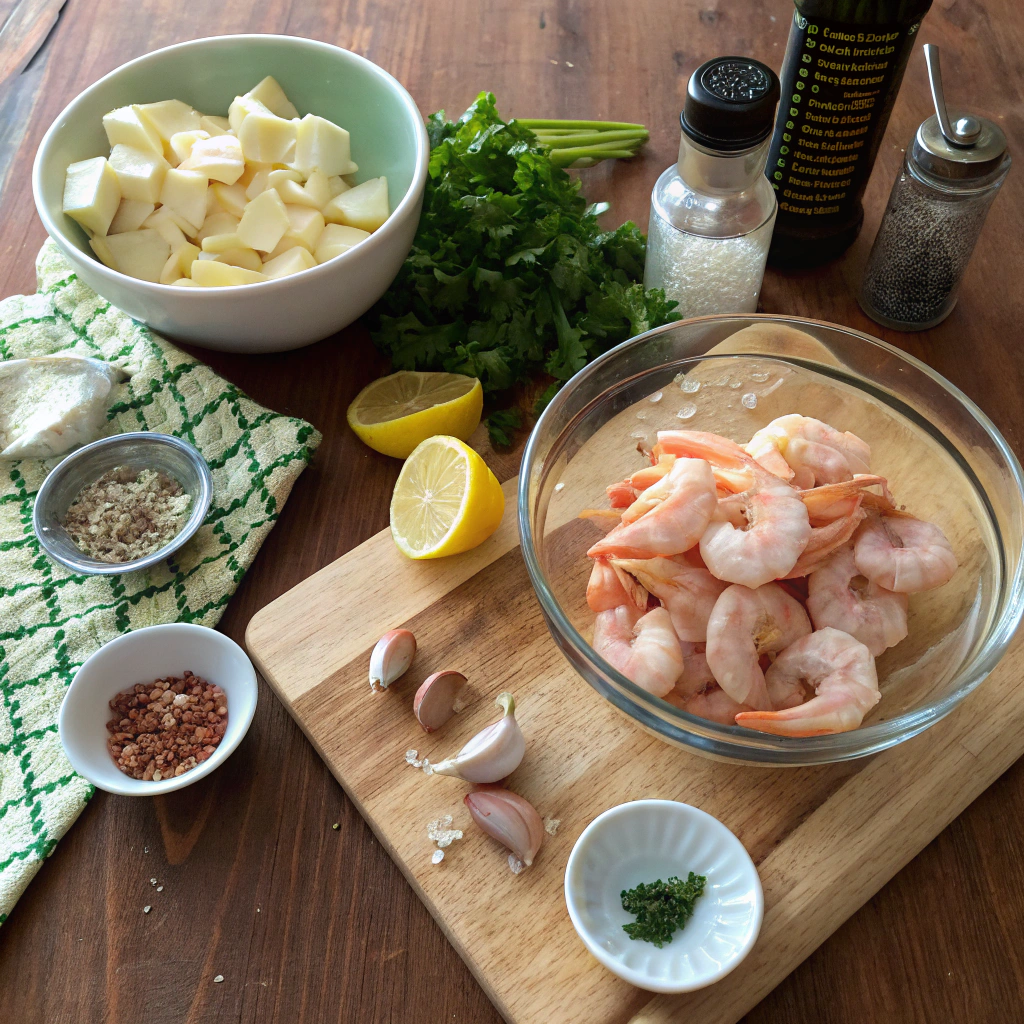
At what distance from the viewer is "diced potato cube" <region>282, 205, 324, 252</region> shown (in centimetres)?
141

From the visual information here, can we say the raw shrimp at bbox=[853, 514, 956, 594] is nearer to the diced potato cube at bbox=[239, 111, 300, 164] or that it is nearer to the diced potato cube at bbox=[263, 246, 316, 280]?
the diced potato cube at bbox=[263, 246, 316, 280]

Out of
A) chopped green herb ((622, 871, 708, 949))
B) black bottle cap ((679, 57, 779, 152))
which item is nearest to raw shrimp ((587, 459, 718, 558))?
chopped green herb ((622, 871, 708, 949))

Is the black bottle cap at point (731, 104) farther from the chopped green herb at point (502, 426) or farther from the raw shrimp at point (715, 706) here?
the raw shrimp at point (715, 706)

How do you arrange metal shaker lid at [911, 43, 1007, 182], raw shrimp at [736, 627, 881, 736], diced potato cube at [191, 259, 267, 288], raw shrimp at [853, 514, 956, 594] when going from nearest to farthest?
1. raw shrimp at [736, 627, 881, 736]
2. raw shrimp at [853, 514, 956, 594]
3. metal shaker lid at [911, 43, 1007, 182]
4. diced potato cube at [191, 259, 267, 288]

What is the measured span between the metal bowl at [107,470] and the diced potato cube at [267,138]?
0.47m

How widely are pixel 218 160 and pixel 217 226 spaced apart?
0.10m

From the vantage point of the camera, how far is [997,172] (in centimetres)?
127

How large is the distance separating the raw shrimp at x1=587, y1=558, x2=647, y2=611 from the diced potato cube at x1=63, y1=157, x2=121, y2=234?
93 centimetres

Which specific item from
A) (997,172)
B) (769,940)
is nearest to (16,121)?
(997,172)

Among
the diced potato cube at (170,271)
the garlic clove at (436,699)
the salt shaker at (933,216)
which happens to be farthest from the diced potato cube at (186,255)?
the salt shaker at (933,216)

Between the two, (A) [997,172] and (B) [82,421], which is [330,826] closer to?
(B) [82,421]

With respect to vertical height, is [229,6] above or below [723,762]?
above

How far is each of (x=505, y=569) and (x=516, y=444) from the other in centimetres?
25

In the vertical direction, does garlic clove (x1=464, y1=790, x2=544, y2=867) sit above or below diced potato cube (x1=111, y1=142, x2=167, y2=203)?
below
